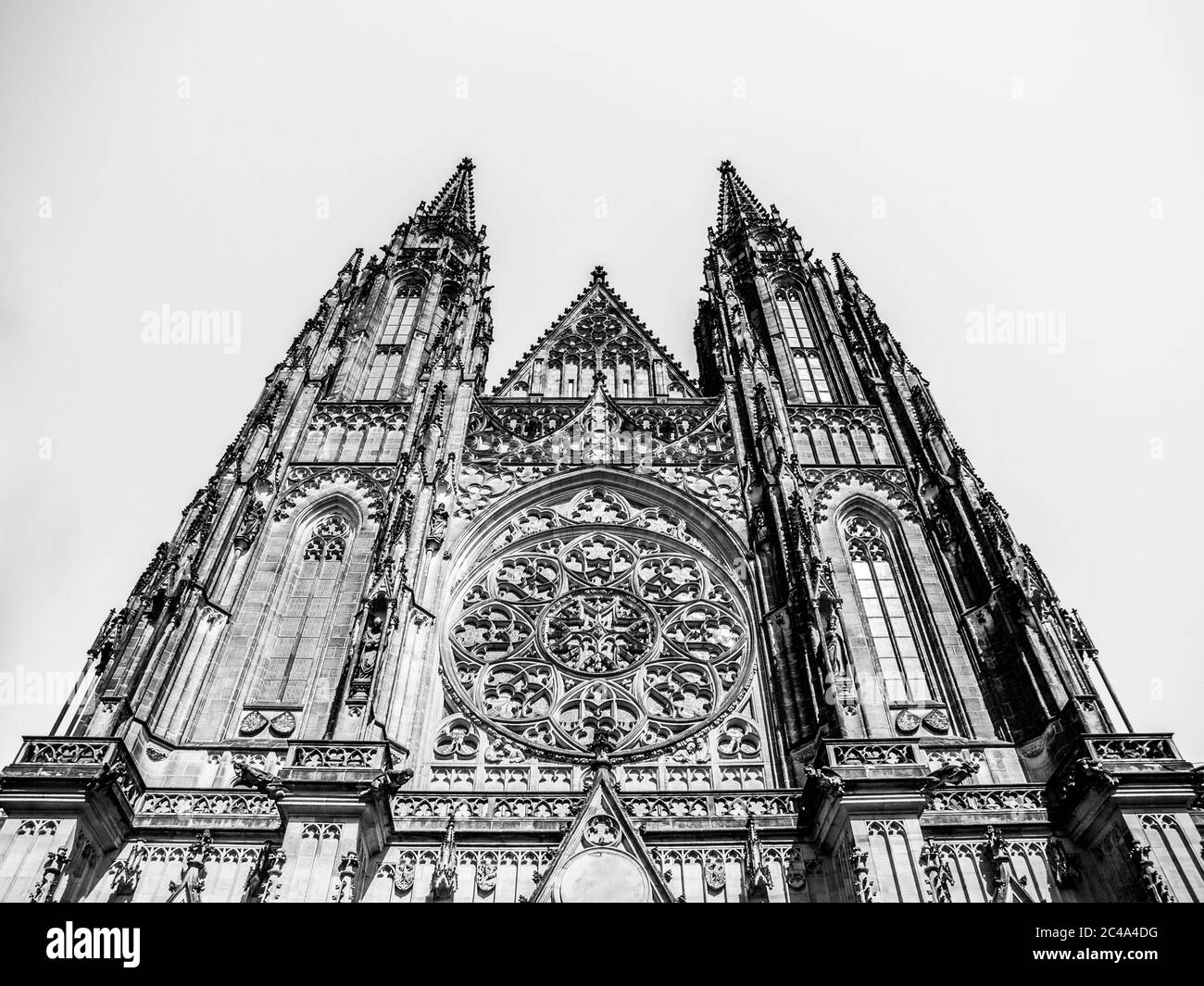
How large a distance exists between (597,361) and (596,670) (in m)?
10.8

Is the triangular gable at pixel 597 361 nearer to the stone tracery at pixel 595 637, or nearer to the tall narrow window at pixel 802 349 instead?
the tall narrow window at pixel 802 349

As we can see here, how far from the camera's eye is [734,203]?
33625mm

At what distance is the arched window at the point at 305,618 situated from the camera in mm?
17078

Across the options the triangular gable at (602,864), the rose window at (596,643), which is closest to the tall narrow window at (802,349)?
the rose window at (596,643)

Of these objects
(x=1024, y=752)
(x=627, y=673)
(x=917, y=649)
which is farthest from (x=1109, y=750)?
(x=627, y=673)

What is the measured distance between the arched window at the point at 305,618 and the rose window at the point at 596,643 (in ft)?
8.00

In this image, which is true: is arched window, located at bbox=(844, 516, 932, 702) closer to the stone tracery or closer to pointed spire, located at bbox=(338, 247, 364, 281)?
the stone tracery

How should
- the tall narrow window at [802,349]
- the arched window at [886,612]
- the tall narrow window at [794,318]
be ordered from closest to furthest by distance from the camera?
1. the arched window at [886,612]
2. the tall narrow window at [802,349]
3. the tall narrow window at [794,318]

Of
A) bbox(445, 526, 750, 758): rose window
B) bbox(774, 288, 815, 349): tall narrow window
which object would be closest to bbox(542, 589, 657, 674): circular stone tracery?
bbox(445, 526, 750, 758): rose window

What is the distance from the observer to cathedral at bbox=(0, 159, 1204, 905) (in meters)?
13.4

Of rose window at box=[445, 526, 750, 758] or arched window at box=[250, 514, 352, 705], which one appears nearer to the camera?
rose window at box=[445, 526, 750, 758]

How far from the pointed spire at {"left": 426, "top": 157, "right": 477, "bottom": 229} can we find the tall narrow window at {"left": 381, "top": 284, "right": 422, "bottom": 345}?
4.68 meters

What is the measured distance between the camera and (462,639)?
1797 cm
